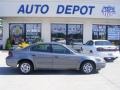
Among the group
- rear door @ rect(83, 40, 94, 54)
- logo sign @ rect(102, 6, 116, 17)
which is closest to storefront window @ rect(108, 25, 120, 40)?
logo sign @ rect(102, 6, 116, 17)

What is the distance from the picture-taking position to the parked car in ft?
49.6

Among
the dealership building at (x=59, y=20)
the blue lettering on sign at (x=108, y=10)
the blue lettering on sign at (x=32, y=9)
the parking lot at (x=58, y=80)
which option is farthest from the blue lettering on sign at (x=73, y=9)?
the parking lot at (x=58, y=80)

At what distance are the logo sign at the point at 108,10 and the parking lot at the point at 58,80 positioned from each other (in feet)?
48.8

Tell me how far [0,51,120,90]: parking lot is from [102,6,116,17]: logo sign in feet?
48.8

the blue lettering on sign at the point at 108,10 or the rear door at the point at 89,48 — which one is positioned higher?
the blue lettering on sign at the point at 108,10

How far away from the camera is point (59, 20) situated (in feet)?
104

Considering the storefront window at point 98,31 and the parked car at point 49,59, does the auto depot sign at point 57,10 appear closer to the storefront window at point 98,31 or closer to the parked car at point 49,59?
the storefront window at point 98,31

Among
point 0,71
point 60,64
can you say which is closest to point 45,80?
point 60,64

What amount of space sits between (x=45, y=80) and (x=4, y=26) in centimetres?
1925

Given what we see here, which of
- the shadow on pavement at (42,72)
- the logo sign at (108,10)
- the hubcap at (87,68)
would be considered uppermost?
the logo sign at (108,10)

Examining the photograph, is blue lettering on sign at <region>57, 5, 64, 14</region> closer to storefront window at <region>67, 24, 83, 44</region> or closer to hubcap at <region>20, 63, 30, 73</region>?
storefront window at <region>67, 24, 83, 44</region>

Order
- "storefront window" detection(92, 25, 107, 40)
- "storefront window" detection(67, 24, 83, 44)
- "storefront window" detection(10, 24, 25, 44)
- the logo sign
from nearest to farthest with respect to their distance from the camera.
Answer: the logo sign
"storefront window" detection(10, 24, 25, 44)
"storefront window" detection(67, 24, 83, 44)
"storefront window" detection(92, 25, 107, 40)

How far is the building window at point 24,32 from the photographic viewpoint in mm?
31750

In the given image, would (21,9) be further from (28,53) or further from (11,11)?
(28,53)
